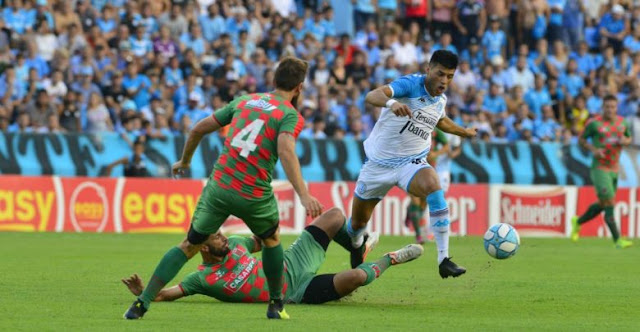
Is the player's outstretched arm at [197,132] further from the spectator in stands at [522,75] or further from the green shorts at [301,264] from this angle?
the spectator in stands at [522,75]

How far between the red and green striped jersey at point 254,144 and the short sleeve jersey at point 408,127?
10.9ft

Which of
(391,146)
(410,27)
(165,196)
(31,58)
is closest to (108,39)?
(31,58)

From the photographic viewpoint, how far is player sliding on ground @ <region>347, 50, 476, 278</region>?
40.4 ft

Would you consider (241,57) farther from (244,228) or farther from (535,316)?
(535,316)

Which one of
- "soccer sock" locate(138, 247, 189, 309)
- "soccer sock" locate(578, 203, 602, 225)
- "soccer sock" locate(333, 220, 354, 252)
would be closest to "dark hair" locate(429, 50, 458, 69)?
"soccer sock" locate(333, 220, 354, 252)

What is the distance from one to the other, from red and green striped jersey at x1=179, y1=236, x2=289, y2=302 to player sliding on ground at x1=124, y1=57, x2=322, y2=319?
91 centimetres

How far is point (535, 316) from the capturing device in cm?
1027

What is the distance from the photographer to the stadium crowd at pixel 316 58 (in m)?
24.6

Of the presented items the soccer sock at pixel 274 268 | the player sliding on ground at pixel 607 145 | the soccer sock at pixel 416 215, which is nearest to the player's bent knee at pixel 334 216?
the soccer sock at pixel 274 268

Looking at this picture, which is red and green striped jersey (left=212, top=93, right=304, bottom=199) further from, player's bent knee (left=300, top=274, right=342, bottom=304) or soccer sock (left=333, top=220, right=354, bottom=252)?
soccer sock (left=333, top=220, right=354, bottom=252)

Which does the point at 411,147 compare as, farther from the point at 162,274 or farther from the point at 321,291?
the point at 162,274

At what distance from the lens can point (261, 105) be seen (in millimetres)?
9508

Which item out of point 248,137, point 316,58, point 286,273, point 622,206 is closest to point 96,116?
point 316,58

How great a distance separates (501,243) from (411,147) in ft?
4.54
